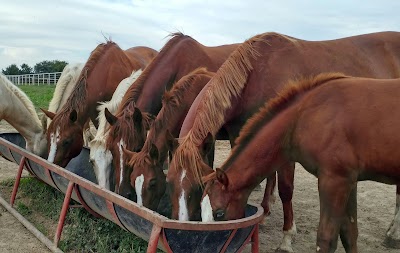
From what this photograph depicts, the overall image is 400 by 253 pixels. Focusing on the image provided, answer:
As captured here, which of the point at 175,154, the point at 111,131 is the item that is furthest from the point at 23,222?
Answer: the point at 175,154

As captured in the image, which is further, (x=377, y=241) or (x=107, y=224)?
(x=377, y=241)

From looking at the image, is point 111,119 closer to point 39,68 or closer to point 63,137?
point 63,137

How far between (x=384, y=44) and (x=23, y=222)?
Result: 192 inches

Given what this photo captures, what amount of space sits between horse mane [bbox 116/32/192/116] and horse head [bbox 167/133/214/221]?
49.3 inches

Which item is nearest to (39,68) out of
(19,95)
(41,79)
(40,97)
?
(41,79)

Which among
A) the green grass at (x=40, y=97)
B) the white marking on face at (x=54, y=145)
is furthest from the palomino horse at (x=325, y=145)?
the green grass at (x=40, y=97)

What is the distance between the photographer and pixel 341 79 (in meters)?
3.42

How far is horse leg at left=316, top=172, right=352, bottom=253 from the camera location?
121 inches

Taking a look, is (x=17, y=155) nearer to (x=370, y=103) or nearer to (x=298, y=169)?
(x=370, y=103)

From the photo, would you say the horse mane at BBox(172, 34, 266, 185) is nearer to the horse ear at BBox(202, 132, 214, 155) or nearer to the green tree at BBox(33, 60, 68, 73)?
the horse ear at BBox(202, 132, 214, 155)

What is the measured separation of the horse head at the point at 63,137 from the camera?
5.14 m

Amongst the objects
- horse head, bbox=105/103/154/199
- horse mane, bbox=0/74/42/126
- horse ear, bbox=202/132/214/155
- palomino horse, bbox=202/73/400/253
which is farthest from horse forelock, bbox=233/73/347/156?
horse mane, bbox=0/74/42/126

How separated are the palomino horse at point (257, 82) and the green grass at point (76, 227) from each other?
0.92m

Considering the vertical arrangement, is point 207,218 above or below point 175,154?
below
